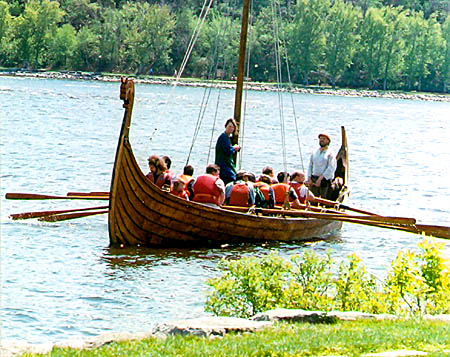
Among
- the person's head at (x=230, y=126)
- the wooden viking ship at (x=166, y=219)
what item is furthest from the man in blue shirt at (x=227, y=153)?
the wooden viking ship at (x=166, y=219)

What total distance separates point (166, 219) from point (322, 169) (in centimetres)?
471

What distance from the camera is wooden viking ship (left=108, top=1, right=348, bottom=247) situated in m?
17.5

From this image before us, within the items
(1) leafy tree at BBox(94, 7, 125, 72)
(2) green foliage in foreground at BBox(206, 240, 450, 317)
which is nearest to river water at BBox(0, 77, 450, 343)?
(2) green foliage in foreground at BBox(206, 240, 450, 317)

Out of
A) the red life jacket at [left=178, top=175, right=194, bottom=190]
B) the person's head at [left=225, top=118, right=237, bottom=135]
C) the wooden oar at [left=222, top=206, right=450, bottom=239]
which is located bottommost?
the wooden oar at [left=222, top=206, right=450, bottom=239]

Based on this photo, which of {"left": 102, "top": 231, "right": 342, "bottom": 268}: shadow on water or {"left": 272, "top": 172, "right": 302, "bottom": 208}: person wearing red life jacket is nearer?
{"left": 102, "top": 231, "right": 342, "bottom": 268}: shadow on water

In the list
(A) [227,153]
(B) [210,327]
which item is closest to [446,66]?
(A) [227,153]

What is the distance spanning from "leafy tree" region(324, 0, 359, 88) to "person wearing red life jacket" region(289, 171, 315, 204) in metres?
126

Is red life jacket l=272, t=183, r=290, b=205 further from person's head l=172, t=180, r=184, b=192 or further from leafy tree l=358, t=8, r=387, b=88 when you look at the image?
leafy tree l=358, t=8, r=387, b=88

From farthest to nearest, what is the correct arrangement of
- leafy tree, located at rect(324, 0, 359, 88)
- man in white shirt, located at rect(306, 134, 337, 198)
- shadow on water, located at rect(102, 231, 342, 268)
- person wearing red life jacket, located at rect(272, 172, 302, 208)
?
leafy tree, located at rect(324, 0, 359, 88) < man in white shirt, located at rect(306, 134, 337, 198) < person wearing red life jacket, located at rect(272, 172, 302, 208) < shadow on water, located at rect(102, 231, 342, 268)

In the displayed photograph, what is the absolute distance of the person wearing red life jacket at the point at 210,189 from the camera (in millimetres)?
18564

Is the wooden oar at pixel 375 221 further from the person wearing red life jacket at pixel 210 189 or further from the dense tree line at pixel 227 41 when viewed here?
the dense tree line at pixel 227 41

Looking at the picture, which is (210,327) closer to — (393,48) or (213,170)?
(213,170)

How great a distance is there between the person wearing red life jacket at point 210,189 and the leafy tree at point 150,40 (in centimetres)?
12026

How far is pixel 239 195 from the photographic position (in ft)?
63.7
